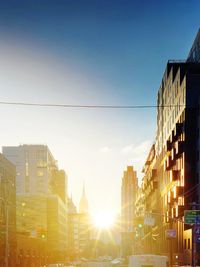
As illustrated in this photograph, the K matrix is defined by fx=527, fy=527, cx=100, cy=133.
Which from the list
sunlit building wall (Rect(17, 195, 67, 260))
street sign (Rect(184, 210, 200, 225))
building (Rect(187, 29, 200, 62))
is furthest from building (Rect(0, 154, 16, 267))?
sunlit building wall (Rect(17, 195, 67, 260))

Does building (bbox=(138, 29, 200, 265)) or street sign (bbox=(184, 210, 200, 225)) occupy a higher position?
building (bbox=(138, 29, 200, 265))

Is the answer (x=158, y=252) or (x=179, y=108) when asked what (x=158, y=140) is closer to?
(x=158, y=252)

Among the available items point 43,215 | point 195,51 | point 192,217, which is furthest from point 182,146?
point 43,215

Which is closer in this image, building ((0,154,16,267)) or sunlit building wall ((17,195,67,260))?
building ((0,154,16,267))

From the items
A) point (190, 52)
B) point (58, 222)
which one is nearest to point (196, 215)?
point (190, 52)

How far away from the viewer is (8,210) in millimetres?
85250

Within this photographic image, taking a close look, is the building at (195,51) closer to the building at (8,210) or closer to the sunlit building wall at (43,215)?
the building at (8,210)

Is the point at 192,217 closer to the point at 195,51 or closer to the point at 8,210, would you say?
the point at 8,210

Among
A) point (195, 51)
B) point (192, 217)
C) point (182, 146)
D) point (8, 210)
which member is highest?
point (195, 51)

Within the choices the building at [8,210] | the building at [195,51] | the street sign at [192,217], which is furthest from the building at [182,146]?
the building at [8,210]

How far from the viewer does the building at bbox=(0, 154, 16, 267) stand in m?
80.1

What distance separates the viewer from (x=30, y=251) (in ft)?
380

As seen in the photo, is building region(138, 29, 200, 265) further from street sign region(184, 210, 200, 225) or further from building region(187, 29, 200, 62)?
street sign region(184, 210, 200, 225)

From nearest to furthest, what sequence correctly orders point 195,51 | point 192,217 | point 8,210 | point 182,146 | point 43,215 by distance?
point 192,217
point 182,146
point 8,210
point 195,51
point 43,215
